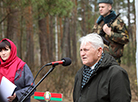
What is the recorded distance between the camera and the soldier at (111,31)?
371 cm

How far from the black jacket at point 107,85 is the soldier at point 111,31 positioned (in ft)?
4.33

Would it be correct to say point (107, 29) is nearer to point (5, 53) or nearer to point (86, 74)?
point (86, 74)

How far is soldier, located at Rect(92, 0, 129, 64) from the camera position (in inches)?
146

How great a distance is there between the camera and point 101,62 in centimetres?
247

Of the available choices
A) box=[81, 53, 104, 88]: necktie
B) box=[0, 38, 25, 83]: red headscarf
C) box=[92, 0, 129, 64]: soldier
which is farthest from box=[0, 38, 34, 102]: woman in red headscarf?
box=[92, 0, 129, 64]: soldier

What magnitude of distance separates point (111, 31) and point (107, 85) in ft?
5.57

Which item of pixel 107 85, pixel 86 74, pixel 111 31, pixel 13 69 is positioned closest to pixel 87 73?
pixel 86 74

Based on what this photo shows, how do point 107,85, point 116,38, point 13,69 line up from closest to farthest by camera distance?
point 107,85 < point 13,69 < point 116,38

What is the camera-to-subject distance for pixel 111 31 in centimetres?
376

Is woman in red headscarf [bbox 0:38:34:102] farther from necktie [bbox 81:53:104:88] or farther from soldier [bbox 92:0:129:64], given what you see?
soldier [bbox 92:0:129:64]

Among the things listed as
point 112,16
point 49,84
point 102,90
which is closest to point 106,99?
point 102,90

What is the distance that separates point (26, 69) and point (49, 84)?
15.2 feet

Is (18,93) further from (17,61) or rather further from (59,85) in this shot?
Answer: (59,85)

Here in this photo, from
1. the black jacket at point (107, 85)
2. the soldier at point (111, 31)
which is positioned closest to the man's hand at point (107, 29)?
the soldier at point (111, 31)
